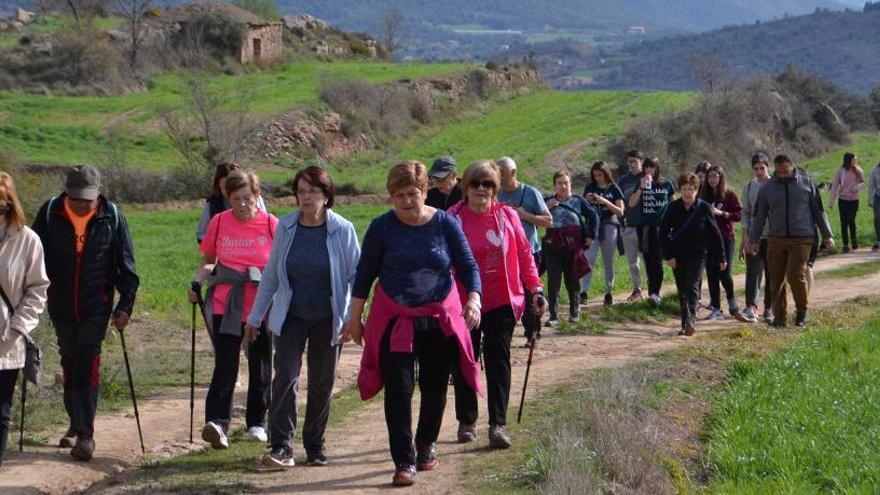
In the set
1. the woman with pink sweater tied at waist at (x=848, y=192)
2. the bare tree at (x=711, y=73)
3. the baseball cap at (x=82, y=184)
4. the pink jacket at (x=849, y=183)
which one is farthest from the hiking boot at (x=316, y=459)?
the bare tree at (x=711, y=73)

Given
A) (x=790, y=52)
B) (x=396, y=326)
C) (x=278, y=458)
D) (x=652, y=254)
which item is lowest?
(x=278, y=458)

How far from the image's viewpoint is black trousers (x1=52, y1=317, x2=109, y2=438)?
9406 mm

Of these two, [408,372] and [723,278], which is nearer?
[408,372]

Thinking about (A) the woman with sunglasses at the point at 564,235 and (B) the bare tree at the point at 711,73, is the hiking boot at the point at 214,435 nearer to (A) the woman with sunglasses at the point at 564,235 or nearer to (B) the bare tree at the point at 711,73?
(A) the woman with sunglasses at the point at 564,235

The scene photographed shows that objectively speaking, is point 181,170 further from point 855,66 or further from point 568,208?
point 855,66

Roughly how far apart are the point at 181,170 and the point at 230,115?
5563 millimetres

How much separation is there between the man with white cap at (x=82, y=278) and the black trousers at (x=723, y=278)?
8679mm

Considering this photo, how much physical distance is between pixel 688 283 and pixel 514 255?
20.6ft

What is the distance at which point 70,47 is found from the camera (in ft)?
184

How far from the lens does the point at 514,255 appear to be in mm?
9523

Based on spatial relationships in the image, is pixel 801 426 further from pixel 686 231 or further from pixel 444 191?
pixel 686 231

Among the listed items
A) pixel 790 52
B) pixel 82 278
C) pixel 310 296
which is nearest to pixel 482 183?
pixel 310 296

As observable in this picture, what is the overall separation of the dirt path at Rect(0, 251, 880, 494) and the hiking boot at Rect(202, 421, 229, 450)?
0.46 m

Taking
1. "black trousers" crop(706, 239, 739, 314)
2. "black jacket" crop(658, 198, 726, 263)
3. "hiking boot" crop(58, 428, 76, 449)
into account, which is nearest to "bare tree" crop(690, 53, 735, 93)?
"black trousers" crop(706, 239, 739, 314)
